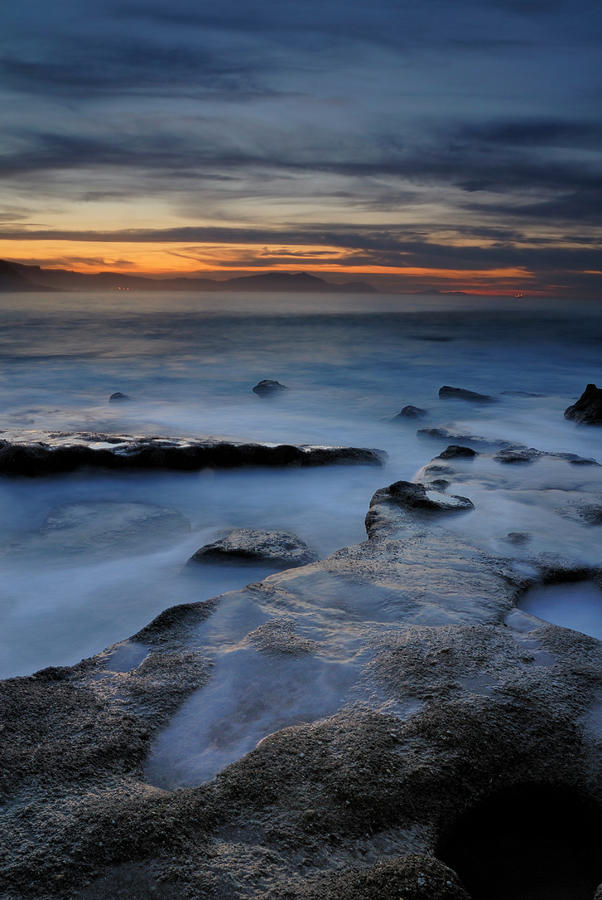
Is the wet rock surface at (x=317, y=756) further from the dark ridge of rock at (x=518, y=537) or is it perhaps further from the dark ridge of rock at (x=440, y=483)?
the dark ridge of rock at (x=440, y=483)

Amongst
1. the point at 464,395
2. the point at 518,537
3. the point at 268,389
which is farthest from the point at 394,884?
the point at 268,389

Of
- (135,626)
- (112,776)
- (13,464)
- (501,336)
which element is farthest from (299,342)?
(112,776)

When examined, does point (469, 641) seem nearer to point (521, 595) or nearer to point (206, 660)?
point (521, 595)

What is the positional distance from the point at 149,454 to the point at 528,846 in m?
6.92

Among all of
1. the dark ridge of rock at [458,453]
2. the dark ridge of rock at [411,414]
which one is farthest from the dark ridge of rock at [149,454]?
the dark ridge of rock at [411,414]

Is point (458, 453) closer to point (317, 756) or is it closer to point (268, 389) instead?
point (317, 756)

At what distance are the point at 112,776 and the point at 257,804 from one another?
60 centimetres

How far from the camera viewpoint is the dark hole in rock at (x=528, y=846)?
2111 millimetres

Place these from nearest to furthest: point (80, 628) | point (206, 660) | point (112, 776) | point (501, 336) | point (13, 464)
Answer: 1. point (112, 776)
2. point (206, 660)
3. point (80, 628)
4. point (13, 464)
5. point (501, 336)

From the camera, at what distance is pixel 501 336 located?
38.9 metres

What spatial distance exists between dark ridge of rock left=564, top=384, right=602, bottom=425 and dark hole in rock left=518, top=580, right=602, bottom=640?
27.6 ft

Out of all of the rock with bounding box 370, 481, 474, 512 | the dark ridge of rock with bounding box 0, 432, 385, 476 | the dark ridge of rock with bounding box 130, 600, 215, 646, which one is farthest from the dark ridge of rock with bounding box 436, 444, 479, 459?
the dark ridge of rock with bounding box 130, 600, 215, 646

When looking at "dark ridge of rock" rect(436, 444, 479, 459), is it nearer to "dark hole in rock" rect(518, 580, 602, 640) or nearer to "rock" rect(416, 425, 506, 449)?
"rock" rect(416, 425, 506, 449)

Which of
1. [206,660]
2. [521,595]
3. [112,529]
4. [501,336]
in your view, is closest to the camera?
[206,660]
